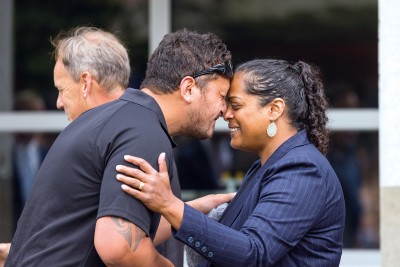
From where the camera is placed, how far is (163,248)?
11.6 ft

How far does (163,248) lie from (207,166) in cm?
329

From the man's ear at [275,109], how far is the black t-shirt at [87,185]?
369 millimetres

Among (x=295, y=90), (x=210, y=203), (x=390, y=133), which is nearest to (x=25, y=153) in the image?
(x=390, y=133)

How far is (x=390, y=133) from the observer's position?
14.3 feet

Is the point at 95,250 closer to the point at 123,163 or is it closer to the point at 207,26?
Result: the point at 123,163

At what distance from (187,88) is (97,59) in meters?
0.79

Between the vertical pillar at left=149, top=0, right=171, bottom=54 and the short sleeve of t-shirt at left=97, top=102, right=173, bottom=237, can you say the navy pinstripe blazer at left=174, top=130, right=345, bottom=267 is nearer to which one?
the short sleeve of t-shirt at left=97, top=102, right=173, bottom=237

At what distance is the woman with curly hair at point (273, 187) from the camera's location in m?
2.71

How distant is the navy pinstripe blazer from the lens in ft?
8.91

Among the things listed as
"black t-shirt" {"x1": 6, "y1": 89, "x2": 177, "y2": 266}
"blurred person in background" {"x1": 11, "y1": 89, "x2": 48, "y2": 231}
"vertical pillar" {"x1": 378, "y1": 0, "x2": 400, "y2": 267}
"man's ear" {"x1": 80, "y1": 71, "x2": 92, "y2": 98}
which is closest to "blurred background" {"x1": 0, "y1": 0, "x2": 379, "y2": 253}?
"blurred person in background" {"x1": 11, "y1": 89, "x2": 48, "y2": 231}

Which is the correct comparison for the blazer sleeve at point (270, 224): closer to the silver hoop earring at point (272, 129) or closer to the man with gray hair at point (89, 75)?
the silver hoop earring at point (272, 129)

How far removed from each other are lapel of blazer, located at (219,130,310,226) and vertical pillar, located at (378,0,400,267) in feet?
4.70

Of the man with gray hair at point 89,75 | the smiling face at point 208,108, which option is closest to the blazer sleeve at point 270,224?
the smiling face at point 208,108

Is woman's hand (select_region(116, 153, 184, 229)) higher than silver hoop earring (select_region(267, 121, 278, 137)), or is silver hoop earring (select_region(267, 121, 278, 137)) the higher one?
silver hoop earring (select_region(267, 121, 278, 137))
